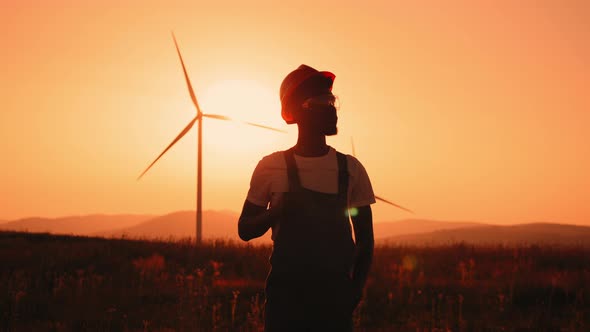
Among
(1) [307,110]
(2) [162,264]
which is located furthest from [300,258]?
(2) [162,264]

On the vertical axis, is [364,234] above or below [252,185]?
below

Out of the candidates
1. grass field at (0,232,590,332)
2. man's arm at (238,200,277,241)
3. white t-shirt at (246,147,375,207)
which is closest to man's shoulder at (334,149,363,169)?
white t-shirt at (246,147,375,207)

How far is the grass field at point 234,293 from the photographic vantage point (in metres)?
9.06

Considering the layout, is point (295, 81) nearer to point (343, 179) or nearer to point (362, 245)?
point (343, 179)

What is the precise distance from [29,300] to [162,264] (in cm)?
590

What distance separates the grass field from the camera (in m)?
9.06

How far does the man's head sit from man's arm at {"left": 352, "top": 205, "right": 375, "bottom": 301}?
1.93ft

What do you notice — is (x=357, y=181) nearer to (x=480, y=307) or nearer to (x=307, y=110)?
(x=307, y=110)

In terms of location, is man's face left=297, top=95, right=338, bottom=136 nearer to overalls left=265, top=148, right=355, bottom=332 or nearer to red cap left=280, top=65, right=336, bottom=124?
red cap left=280, top=65, right=336, bottom=124

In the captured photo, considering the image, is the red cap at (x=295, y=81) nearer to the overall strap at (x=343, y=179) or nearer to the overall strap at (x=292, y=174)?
the overall strap at (x=292, y=174)

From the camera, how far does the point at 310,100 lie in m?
3.98

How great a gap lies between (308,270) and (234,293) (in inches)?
227

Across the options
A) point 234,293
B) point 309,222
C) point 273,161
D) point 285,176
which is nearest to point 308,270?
point 309,222

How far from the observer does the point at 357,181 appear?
406cm
